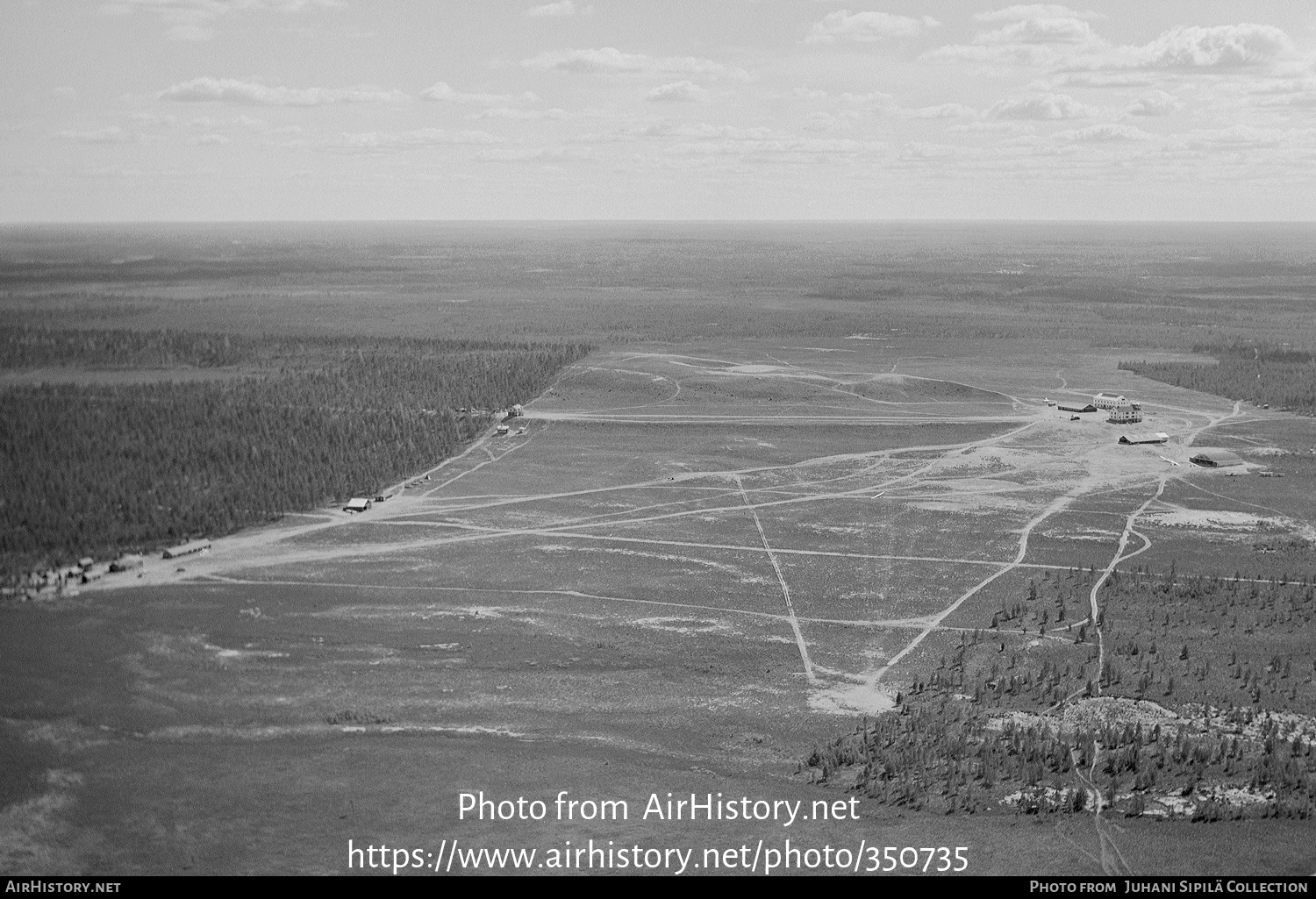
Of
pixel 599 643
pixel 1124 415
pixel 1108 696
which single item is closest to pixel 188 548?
pixel 599 643

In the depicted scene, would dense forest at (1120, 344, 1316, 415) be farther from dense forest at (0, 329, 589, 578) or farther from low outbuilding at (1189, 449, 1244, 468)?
dense forest at (0, 329, 589, 578)

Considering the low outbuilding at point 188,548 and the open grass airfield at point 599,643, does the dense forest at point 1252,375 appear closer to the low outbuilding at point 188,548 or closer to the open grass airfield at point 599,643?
the open grass airfield at point 599,643

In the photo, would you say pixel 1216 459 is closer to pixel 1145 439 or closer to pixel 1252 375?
pixel 1145 439

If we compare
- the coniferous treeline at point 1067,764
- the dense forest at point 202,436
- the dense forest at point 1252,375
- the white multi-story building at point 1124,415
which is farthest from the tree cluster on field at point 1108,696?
the dense forest at point 1252,375

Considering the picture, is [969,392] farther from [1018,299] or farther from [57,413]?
[1018,299]

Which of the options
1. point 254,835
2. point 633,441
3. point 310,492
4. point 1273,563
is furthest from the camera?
point 633,441
